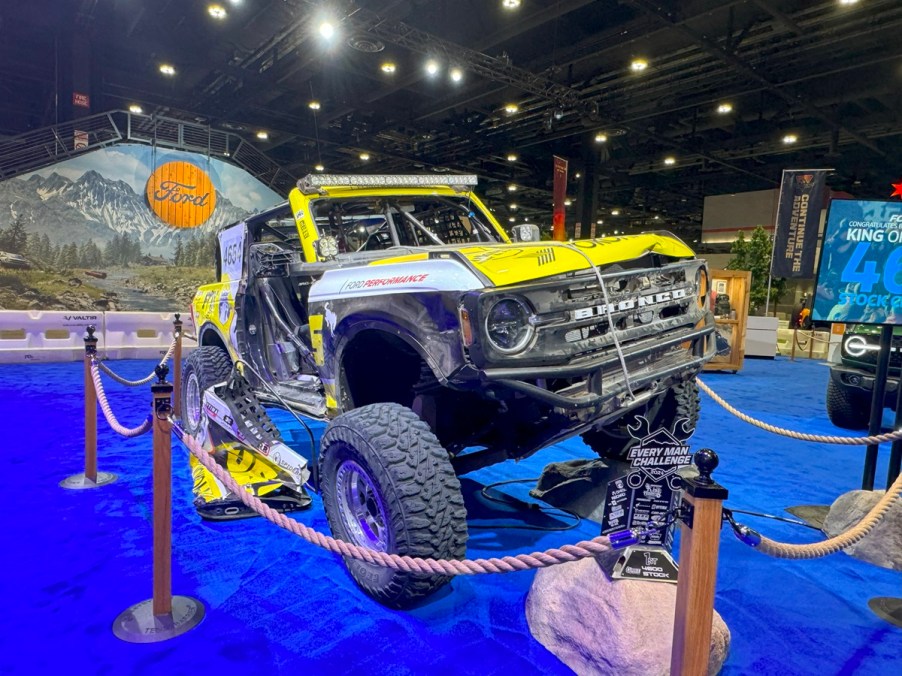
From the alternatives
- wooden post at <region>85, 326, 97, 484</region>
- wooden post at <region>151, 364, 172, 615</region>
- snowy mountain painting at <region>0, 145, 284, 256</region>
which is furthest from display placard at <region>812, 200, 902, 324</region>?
snowy mountain painting at <region>0, 145, 284, 256</region>

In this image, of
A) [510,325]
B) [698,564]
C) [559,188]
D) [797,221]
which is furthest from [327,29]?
[698,564]

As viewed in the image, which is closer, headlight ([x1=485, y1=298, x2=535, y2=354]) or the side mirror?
A: headlight ([x1=485, y1=298, x2=535, y2=354])

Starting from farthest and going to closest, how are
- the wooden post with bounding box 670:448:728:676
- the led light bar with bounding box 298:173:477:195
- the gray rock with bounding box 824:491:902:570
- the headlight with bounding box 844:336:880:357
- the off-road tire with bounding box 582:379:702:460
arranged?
the headlight with bounding box 844:336:880:357 → the led light bar with bounding box 298:173:477:195 → the off-road tire with bounding box 582:379:702:460 → the gray rock with bounding box 824:491:902:570 → the wooden post with bounding box 670:448:728:676

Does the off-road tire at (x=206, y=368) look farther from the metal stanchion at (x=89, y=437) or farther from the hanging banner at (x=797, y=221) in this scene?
the hanging banner at (x=797, y=221)

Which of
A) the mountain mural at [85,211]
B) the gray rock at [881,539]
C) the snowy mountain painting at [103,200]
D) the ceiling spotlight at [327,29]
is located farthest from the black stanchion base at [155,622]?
the snowy mountain painting at [103,200]

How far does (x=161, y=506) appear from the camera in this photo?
2.31m

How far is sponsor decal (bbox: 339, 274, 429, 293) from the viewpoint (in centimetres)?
235

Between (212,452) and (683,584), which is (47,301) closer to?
(212,452)

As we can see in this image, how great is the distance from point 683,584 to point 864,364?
556 cm

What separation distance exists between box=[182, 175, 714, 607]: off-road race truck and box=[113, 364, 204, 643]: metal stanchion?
2.22 feet

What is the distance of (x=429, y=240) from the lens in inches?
157

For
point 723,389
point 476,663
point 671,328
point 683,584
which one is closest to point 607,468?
point 671,328

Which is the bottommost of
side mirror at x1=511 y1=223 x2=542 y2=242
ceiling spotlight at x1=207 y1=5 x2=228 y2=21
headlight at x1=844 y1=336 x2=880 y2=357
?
headlight at x1=844 y1=336 x2=880 y2=357

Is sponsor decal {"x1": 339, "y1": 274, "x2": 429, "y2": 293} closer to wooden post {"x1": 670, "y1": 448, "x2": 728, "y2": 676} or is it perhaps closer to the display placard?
wooden post {"x1": 670, "y1": 448, "x2": 728, "y2": 676}
